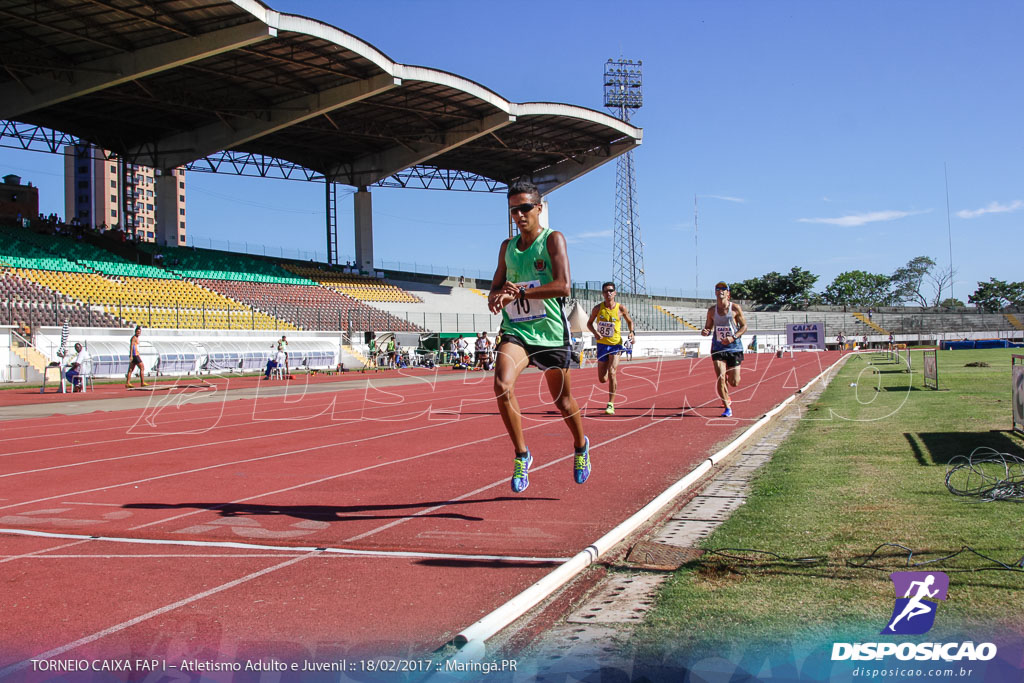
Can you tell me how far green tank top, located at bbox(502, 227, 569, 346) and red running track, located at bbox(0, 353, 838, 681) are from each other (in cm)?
125

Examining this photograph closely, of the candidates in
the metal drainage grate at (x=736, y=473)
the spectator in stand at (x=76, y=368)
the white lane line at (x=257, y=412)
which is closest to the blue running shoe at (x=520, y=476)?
the metal drainage grate at (x=736, y=473)

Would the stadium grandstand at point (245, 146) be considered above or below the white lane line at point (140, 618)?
above

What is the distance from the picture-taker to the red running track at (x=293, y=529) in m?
3.37

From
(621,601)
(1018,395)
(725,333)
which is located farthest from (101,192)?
(621,601)

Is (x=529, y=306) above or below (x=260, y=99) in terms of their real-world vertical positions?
below

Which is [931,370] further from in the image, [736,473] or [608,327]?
[736,473]

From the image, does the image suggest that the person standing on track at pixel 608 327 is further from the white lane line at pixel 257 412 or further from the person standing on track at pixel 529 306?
the person standing on track at pixel 529 306

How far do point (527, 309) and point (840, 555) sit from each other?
2643 mm

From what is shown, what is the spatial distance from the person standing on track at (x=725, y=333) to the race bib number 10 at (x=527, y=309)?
279 inches

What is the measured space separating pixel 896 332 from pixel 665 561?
9366 cm

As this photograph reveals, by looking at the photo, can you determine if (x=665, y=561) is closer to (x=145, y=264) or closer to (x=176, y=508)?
(x=176, y=508)

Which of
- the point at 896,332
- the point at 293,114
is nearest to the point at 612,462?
the point at 293,114

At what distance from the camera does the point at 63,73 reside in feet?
118

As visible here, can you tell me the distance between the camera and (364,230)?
2276 inches
